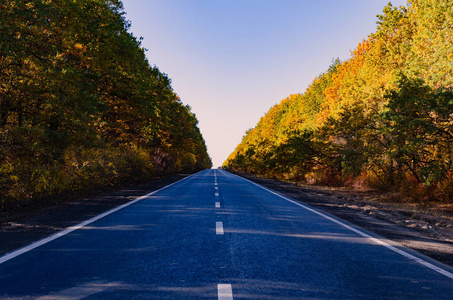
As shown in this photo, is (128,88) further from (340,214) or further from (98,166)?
(340,214)

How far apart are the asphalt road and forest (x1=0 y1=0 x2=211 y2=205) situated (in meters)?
5.30

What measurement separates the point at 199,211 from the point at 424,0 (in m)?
17.3

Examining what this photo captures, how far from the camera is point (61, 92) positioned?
40.2 ft

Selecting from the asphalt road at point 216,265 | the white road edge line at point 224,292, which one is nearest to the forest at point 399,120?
the asphalt road at point 216,265

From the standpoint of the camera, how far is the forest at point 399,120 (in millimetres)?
12711

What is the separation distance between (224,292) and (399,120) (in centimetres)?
1281

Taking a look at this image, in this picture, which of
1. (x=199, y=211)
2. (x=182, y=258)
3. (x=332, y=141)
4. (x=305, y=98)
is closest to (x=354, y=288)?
(x=182, y=258)

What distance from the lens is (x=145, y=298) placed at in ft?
10.4

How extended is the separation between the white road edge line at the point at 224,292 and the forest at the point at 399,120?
11572 mm

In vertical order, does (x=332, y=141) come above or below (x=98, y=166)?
above

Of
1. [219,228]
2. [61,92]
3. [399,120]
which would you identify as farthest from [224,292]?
[399,120]

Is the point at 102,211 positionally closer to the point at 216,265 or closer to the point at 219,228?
the point at 219,228

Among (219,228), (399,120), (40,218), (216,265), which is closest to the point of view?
(216,265)

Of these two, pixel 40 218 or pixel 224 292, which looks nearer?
pixel 224 292
